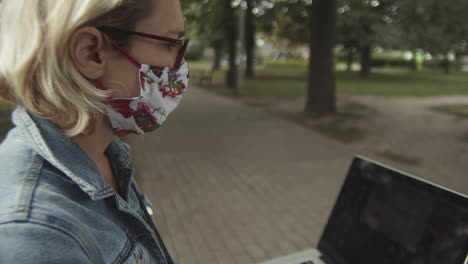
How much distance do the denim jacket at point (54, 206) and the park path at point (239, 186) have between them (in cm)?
275

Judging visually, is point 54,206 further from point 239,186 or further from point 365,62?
point 365,62

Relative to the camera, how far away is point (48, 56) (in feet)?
3.37

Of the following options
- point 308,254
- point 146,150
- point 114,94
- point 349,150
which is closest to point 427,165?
point 349,150

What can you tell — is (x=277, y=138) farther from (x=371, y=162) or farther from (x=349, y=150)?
(x=371, y=162)

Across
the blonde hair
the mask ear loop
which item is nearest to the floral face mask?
the mask ear loop

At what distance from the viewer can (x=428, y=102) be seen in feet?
51.1

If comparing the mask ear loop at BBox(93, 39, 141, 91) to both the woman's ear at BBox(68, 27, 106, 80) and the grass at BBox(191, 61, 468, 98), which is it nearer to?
the woman's ear at BBox(68, 27, 106, 80)

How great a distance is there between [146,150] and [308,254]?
6.38 m

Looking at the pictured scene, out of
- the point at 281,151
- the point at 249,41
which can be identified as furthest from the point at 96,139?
the point at 249,41

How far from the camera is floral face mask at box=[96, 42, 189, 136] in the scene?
4.29 ft

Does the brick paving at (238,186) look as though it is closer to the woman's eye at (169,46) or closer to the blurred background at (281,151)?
the blurred background at (281,151)

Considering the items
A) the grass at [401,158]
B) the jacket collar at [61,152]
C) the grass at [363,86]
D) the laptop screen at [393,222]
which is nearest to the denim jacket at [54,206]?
the jacket collar at [61,152]

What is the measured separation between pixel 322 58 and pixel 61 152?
11.4m

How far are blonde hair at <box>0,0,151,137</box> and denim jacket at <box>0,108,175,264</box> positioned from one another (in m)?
0.05
